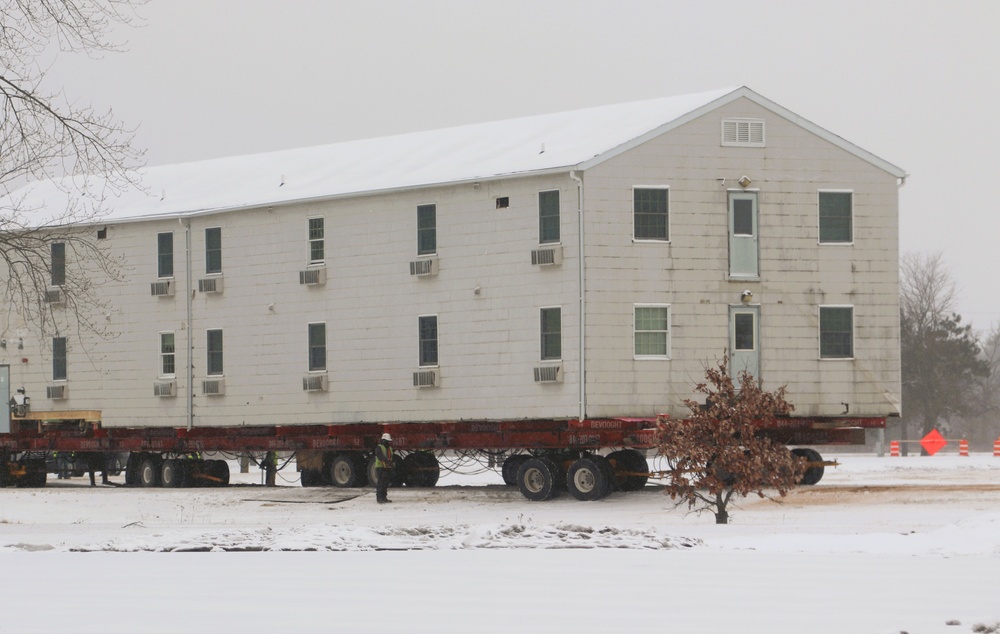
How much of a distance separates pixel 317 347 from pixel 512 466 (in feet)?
18.3

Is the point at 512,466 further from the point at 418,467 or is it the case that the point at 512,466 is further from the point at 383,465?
the point at 383,465

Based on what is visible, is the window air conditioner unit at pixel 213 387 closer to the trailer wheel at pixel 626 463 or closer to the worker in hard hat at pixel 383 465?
the worker in hard hat at pixel 383 465

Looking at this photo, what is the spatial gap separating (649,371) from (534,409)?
97.5 inches

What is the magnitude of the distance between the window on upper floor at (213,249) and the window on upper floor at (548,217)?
10.0m

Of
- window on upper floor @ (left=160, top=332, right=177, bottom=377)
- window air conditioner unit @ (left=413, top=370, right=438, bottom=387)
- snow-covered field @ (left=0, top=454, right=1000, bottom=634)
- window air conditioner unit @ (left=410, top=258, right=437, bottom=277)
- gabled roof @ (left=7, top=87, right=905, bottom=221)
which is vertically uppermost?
gabled roof @ (left=7, top=87, right=905, bottom=221)

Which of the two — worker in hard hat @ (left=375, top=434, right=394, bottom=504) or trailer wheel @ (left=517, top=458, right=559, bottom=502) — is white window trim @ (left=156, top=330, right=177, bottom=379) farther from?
trailer wheel @ (left=517, top=458, right=559, bottom=502)

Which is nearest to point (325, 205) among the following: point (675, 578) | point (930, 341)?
point (675, 578)

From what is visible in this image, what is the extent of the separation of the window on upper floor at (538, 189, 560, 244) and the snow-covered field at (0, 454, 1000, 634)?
9822 mm

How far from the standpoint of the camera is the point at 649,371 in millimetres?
33094

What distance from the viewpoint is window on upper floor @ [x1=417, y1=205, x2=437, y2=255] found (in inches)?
1409

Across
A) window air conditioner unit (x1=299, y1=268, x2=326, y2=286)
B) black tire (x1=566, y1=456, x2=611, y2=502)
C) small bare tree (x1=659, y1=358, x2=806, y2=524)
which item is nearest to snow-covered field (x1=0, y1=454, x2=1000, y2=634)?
small bare tree (x1=659, y1=358, x2=806, y2=524)

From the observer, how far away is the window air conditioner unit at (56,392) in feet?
140

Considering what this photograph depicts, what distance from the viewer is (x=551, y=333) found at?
33375mm

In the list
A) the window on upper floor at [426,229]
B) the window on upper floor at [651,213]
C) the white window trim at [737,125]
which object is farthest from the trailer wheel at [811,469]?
the window on upper floor at [426,229]
